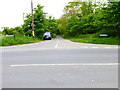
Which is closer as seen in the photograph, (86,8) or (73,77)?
(73,77)

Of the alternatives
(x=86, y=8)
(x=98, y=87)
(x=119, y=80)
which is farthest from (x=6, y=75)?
(x=86, y=8)

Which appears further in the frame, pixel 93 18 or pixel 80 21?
pixel 80 21

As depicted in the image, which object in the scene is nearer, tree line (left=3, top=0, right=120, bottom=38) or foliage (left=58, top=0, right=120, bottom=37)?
foliage (left=58, top=0, right=120, bottom=37)

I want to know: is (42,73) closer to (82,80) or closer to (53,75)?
(53,75)

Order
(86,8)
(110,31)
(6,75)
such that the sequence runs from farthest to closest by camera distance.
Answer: (86,8) < (110,31) < (6,75)

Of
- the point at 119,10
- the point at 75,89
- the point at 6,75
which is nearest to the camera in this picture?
the point at 75,89

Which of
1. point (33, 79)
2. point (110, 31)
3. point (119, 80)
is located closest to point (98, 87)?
point (119, 80)

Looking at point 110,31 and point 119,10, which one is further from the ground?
point 119,10

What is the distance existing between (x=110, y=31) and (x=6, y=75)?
18165 millimetres

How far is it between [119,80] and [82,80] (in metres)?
0.88

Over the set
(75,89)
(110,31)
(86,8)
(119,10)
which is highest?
(86,8)

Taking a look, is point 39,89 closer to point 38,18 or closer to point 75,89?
point 75,89

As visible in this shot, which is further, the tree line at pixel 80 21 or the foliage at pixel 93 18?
the tree line at pixel 80 21

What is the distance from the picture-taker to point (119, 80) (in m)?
3.12
